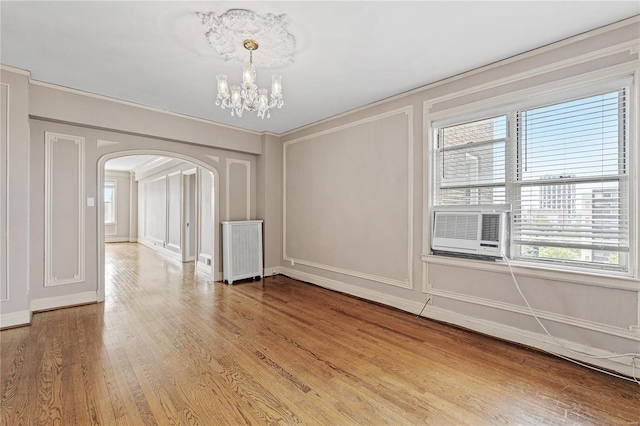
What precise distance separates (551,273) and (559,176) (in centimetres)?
89

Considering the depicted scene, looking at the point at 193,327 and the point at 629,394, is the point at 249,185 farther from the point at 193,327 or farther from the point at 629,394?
the point at 629,394

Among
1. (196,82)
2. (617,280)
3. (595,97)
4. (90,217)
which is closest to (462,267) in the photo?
(617,280)

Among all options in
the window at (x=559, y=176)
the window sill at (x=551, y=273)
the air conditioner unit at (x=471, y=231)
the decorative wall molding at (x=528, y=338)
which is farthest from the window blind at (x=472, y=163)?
the decorative wall molding at (x=528, y=338)

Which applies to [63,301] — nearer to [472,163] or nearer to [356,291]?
[356,291]

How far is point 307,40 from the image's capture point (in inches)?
102

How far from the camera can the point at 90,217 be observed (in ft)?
13.3

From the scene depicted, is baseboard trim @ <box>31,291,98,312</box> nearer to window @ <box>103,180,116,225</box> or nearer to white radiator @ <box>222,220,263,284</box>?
white radiator @ <box>222,220,263,284</box>

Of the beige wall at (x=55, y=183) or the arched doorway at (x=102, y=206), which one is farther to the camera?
the arched doorway at (x=102, y=206)

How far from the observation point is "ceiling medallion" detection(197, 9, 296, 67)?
225 centimetres

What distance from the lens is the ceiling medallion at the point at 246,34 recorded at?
7.38 feet

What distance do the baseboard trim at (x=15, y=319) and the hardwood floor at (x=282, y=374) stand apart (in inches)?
4.9

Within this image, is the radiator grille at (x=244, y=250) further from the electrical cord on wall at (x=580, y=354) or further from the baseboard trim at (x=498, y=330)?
the electrical cord on wall at (x=580, y=354)

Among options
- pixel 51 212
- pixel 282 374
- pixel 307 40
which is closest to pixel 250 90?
pixel 307 40

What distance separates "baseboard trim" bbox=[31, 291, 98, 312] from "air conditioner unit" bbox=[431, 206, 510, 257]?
4547mm
